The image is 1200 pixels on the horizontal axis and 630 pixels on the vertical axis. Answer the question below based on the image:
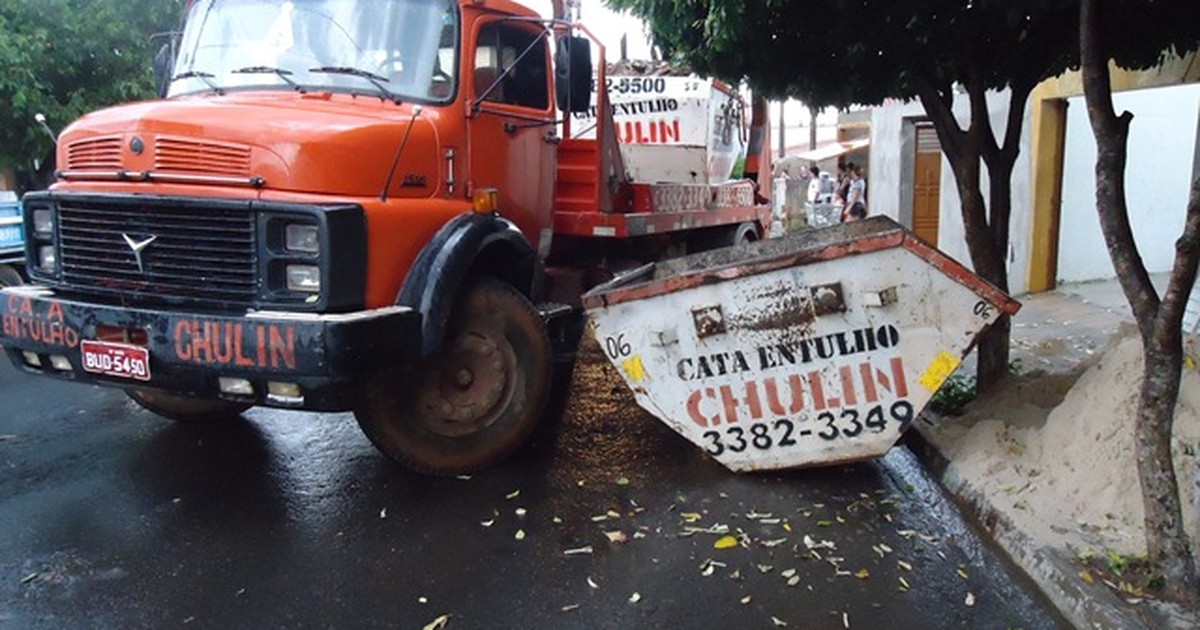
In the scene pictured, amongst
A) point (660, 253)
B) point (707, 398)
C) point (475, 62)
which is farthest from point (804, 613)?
point (660, 253)

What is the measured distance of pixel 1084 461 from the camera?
4211mm

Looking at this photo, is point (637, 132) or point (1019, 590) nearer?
point (1019, 590)

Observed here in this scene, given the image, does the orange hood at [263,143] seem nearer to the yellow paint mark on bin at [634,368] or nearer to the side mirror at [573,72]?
the side mirror at [573,72]

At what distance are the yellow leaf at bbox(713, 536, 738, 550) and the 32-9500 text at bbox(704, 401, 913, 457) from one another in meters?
0.70

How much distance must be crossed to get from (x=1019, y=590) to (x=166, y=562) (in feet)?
12.0

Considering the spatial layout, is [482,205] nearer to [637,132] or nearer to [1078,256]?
[637,132]

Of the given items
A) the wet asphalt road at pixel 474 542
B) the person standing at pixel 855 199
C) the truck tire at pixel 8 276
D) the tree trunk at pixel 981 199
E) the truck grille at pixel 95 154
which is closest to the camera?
the wet asphalt road at pixel 474 542

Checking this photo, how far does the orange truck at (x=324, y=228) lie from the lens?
13.4 feet

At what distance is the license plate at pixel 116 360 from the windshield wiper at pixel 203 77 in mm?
1525

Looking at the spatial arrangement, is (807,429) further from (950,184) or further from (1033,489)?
(950,184)

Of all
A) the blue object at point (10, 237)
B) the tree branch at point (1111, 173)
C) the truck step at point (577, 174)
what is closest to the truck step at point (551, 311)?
the truck step at point (577, 174)

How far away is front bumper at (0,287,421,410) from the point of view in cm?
395

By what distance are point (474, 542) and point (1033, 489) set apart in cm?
266

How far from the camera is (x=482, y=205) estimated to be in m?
5.07
